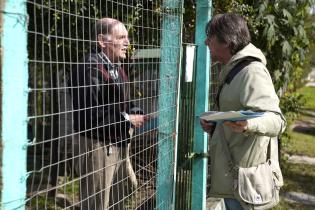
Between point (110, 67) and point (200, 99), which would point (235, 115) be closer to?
point (110, 67)

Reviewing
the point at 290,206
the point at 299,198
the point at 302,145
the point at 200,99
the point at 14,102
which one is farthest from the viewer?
the point at 302,145

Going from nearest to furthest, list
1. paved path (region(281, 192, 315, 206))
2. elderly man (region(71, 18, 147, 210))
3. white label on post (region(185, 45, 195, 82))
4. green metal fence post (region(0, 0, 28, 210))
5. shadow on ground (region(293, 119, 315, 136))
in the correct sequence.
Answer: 1. green metal fence post (region(0, 0, 28, 210))
2. elderly man (region(71, 18, 147, 210))
3. white label on post (region(185, 45, 195, 82))
4. paved path (region(281, 192, 315, 206))
5. shadow on ground (region(293, 119, 315, 136))

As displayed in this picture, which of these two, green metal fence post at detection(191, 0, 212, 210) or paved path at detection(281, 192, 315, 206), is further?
paved path at detection(281, 192, 315, 206)

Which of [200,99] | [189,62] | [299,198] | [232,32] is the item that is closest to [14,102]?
[232,32]

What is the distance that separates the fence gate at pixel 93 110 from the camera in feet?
4.87

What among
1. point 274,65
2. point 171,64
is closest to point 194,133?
point 171,64

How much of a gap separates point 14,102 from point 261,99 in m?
1.46

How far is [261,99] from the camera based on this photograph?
255 cm

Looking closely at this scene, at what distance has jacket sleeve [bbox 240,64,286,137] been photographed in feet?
8.30

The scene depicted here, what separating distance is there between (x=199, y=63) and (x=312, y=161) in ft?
17.2

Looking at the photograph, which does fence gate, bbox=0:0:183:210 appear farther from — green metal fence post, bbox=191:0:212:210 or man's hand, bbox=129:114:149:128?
green metal fence post, bbox=191:0:212:210

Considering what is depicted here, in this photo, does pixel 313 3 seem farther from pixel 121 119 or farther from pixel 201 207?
pixel 121 119

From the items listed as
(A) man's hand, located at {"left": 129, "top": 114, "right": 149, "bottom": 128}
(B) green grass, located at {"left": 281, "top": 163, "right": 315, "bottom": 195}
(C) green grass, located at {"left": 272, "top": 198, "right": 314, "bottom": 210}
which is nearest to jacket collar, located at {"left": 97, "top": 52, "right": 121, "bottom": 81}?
(A) man's hand, located at {"left": 129, "top": 114, "right": 149, "bottom": 128}

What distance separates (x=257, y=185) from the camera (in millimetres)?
2697
